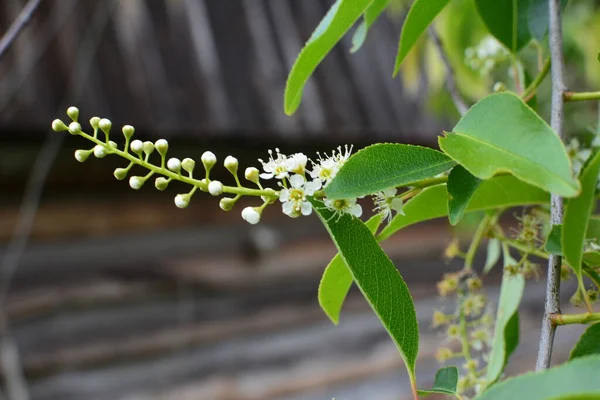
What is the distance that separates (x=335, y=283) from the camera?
1.74 feet

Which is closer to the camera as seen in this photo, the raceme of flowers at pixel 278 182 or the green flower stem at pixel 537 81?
the raceme of flowers at pixel 278 182

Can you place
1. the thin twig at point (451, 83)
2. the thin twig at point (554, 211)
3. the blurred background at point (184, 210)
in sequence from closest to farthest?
the thin twig at point (554, 211) < the thin twig at point (451, 83) < the blurred background at point (184, 210)

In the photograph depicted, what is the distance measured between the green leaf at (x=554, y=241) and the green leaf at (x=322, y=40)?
223 millimetres

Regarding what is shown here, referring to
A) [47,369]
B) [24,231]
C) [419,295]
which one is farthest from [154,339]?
[419,295]

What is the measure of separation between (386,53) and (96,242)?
1222mm

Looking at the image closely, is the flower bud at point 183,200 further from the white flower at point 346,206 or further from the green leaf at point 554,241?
the green leaf at point 554,241

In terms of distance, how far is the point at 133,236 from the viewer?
1895 millimetres

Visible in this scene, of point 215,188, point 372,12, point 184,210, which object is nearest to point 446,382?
point 215,188

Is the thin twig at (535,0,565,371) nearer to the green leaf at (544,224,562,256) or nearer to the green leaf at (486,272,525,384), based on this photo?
the green leaf at (544,224,562,256)

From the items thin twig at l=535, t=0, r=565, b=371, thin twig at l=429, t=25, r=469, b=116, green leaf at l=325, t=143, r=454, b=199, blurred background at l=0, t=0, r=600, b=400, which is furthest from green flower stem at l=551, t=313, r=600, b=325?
blurred background at l=0, t=0, r=600, b=400

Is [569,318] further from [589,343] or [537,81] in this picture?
[537,81]

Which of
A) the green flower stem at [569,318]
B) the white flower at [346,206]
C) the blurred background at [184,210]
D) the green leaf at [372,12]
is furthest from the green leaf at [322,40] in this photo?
the blurred background at [184,210]

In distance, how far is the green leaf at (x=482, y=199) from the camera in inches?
20.6

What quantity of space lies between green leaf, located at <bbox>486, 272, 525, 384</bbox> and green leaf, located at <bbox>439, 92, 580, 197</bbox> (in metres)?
Answer: 0.27
